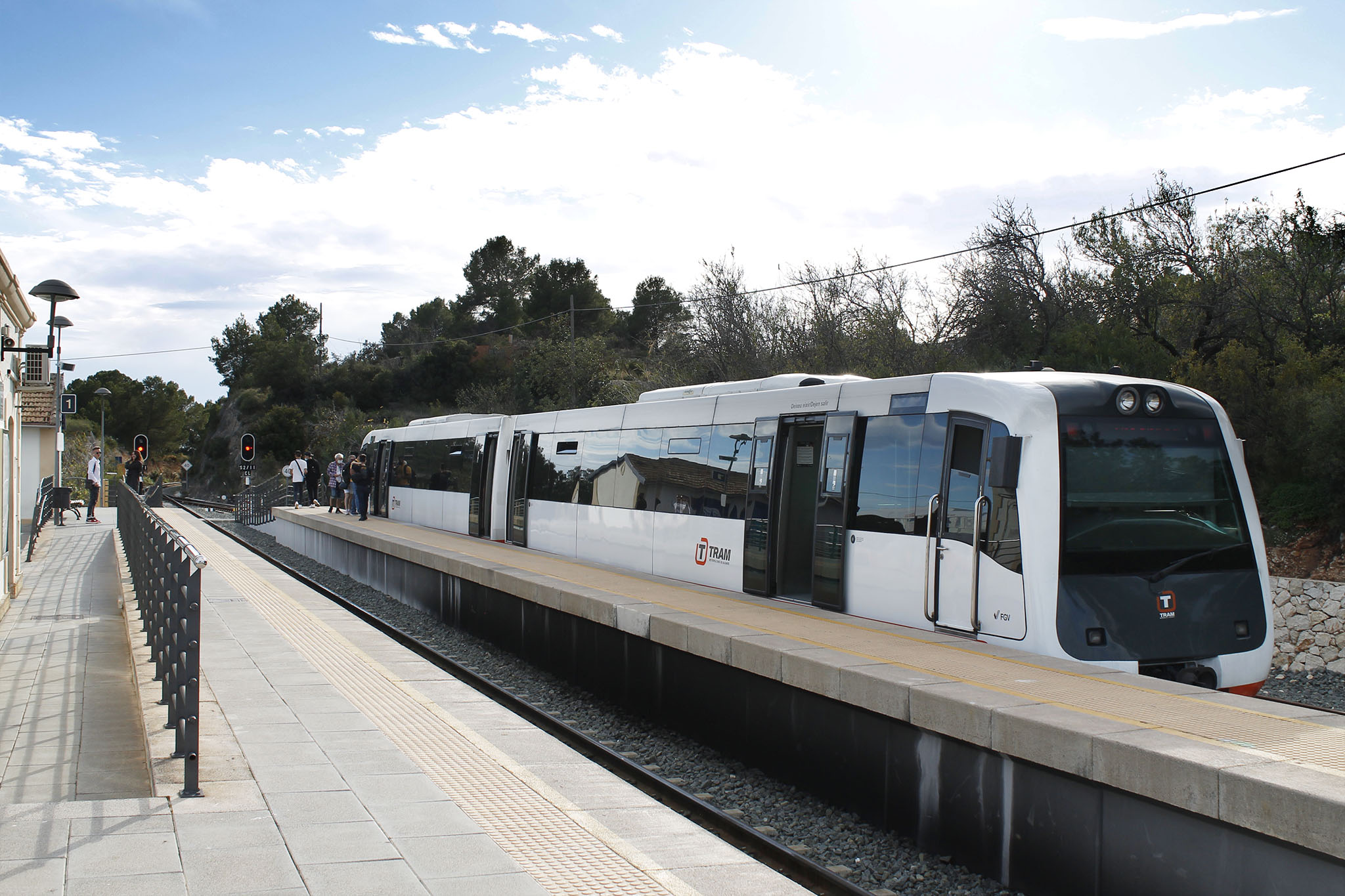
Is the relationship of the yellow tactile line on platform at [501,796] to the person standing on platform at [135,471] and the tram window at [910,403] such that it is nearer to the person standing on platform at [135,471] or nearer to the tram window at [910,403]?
the tram window at [910,403]

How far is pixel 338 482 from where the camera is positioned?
32.2 metres

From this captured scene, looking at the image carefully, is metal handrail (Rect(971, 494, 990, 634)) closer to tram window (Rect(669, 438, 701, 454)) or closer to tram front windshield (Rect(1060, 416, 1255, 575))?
tram front windshield (Rect(1060, 416, 1255, 575))

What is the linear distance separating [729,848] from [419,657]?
528cm

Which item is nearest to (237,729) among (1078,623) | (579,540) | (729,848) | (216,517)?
(729,848)

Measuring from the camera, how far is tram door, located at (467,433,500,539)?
1962cm

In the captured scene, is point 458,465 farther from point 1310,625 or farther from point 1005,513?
point 1005,513

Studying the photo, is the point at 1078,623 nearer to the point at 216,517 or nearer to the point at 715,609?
the point at 715,609

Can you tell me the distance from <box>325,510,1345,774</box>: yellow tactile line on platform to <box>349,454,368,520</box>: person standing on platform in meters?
16.1

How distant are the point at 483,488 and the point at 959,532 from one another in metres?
13.1

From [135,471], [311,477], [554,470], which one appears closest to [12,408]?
[554,470]

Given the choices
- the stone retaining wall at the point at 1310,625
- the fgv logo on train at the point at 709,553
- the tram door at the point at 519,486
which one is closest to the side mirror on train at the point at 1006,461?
the fgv logo on train at the point at 709,553

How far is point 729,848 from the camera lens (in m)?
5.09

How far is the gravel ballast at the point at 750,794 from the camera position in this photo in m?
5.99

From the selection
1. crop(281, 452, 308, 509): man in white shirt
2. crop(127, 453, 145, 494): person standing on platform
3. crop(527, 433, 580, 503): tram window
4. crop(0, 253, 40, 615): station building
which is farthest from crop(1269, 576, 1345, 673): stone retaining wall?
crop(127, 453, 145, 494): person standing on platform
